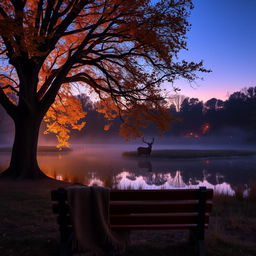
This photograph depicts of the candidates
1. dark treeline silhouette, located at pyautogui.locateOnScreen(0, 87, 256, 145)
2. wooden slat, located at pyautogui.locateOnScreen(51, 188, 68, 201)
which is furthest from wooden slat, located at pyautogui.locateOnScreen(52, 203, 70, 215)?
dark treeline silhouette, located at pyautogui.locateOnScreen(0, 87, 256, 145)

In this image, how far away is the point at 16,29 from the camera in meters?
9.24

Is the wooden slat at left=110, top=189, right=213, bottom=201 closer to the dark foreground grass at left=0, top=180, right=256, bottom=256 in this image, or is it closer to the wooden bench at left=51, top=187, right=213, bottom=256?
the wooden bench at left=51, top=187, right=213, bottom=256

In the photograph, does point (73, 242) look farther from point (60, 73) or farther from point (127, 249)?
point (60, 73)

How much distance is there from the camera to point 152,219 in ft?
13.8

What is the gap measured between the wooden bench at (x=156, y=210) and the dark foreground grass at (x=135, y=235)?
0.52 metres

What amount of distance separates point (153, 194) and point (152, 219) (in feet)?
1.77

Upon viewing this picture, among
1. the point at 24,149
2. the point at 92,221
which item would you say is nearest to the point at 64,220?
the point at 92,221

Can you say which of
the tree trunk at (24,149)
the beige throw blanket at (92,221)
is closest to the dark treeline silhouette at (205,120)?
the tree trunk at (24,149)

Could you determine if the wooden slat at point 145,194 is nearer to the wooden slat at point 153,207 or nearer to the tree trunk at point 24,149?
the wooden slat at point 153,207

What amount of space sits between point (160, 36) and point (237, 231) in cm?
898

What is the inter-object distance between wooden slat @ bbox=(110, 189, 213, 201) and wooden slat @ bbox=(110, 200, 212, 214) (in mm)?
119

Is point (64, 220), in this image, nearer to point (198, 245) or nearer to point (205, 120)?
point (198, 245)

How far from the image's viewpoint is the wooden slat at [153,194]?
3893 millimetres

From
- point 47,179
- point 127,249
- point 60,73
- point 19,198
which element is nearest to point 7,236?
point 127,249
